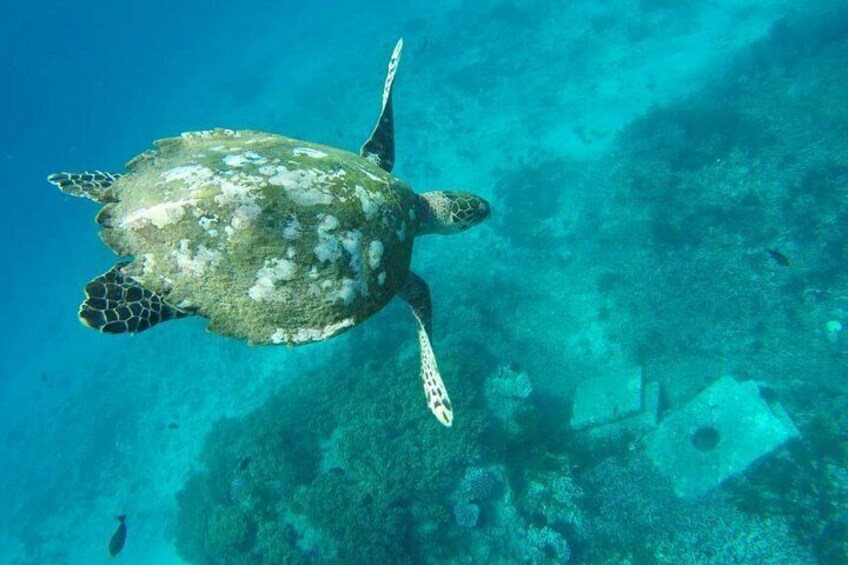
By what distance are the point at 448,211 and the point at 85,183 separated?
12.8ft

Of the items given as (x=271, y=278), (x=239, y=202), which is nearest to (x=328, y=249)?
(x=271, y=278)

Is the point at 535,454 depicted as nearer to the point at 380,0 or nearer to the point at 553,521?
the point at 553,521

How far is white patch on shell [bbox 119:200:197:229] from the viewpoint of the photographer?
3.12 metres

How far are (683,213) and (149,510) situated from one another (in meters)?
19.1

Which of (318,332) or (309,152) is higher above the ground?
(309,152)

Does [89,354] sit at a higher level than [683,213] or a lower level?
lower

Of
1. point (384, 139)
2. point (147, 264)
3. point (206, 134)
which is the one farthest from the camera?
point (384, 139)

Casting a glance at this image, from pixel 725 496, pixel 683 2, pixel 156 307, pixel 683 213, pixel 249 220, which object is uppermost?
pixel 249 220

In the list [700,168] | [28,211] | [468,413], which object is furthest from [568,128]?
[28,211]

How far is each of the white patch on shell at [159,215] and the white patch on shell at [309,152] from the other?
107cm

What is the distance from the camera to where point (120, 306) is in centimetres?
315

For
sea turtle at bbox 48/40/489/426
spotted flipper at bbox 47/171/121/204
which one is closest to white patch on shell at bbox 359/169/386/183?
sea turtle at bbox 48/40/489/426

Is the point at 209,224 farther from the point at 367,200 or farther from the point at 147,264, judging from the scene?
the point at 367,200

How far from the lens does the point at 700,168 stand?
12.2m
